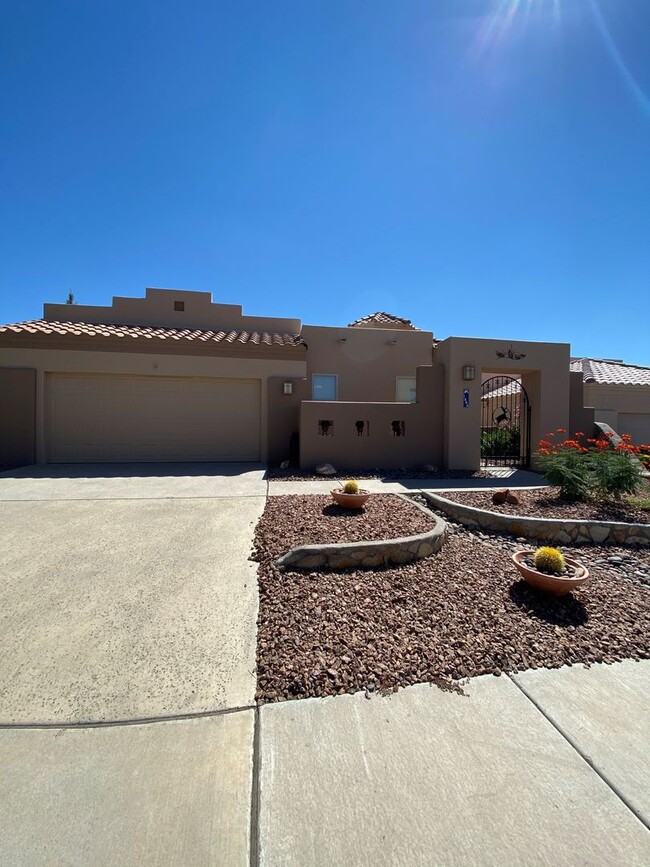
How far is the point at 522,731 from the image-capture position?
2135 millimetres

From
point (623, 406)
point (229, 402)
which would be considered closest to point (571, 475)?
point (229, 402)

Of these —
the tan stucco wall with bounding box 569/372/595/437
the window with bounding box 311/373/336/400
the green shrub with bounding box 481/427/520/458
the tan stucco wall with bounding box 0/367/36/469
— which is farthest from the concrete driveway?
the tan stucco wall with bounding box 569/372/595/437

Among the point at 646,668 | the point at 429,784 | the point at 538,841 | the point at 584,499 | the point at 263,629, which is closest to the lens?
the point at 538,841

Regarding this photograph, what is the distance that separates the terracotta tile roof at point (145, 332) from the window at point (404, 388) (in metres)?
3.91

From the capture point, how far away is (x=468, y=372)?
10062 millimetres

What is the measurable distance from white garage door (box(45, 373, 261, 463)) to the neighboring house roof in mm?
13203

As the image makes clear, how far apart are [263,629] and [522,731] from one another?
1.82 metres

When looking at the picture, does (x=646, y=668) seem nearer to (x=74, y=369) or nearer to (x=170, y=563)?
(x=170, y=563)

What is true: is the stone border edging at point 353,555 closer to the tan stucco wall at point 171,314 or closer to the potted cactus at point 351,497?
the potted cactus at point 351,497

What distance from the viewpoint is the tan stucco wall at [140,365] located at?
10273mm

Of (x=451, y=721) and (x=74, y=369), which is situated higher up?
(x=74, y=369)

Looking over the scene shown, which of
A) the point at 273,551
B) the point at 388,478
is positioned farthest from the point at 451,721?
the point at 388,478

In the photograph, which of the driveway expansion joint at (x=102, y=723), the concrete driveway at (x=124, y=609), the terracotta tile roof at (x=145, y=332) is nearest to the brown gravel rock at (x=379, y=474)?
the concrete driveway at (x=124, y=609)

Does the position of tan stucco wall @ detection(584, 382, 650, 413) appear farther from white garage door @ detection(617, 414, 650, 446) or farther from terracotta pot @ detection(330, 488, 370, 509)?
terracotta pot @ detection(330, 488, 370, 509)
